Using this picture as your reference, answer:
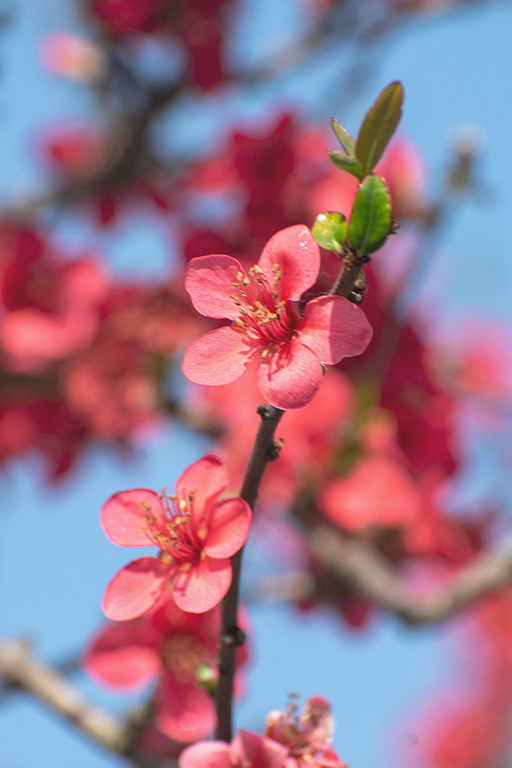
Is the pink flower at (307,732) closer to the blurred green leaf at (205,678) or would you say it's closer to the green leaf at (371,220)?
the blurred green leaf at (205,678)

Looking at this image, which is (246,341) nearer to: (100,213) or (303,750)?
(303,750)

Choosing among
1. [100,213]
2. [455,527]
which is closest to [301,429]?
[455,527]

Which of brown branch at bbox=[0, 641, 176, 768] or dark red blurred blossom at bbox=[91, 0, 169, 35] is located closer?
brown branch at bbox=[0, 641, 176, 768]

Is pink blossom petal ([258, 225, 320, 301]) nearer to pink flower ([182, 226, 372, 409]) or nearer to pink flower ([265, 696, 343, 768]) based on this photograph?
pink flower ([182, 226, 372, 409])

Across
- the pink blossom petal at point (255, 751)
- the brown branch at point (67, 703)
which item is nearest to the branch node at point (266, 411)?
the pink blossom petal at point (255, 751)

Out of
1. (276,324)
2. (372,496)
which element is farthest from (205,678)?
(372,496)

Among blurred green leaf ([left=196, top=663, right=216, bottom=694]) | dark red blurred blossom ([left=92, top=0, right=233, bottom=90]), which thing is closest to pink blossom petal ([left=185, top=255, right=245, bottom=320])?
blurred green leaf ([left=196, top=663, right=216, bottom=694])

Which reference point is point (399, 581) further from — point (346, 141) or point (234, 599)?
point (346, 141)
